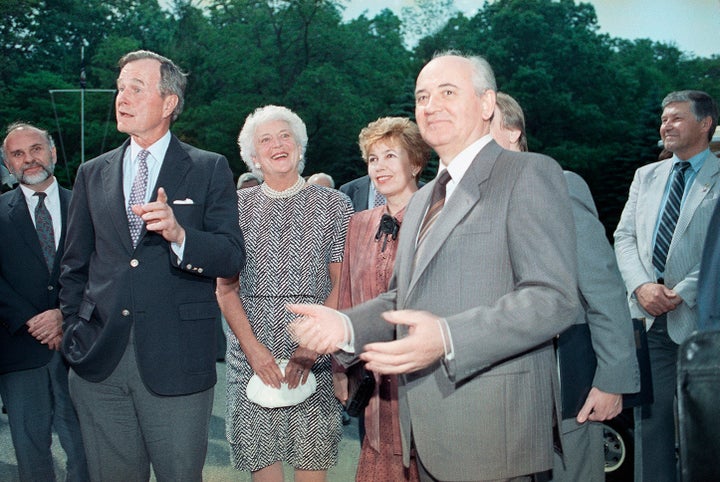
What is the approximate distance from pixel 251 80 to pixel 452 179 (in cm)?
5093

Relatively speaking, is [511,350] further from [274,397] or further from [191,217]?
[274,397]

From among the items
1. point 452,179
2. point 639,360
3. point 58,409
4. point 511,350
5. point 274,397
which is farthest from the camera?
point 58,409

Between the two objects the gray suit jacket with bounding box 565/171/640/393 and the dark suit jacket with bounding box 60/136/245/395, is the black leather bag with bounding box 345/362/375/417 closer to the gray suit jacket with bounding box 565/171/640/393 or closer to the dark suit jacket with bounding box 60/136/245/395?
the dark suit jacket with bounding box 60/136/245/395

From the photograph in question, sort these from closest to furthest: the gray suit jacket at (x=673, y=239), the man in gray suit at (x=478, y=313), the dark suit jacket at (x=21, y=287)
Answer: the man in gray suit at (x=478, y=313)
the gray suit jacket at (x=673, y=239)
the dark suit jacket at (x=21, y=287)

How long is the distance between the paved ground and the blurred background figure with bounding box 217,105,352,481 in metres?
1.31

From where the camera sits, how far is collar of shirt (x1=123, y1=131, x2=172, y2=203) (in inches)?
136

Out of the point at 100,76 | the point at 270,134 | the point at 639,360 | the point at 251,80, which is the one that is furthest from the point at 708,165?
the point at 100,76

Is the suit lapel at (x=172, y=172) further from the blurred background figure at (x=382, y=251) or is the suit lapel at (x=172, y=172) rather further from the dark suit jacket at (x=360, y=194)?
the dark suit jacket at (x=360, y=194)

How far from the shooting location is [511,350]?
2205 mm

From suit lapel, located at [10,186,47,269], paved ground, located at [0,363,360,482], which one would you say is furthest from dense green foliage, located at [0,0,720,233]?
suit lapel, located at [10,186,47,269]

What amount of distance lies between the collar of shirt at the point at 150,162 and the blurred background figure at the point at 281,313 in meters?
0.97

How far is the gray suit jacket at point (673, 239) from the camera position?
4445 millimetres

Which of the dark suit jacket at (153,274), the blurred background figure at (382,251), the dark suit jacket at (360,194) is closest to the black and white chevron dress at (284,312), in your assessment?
the blurred background figure at (382,251)

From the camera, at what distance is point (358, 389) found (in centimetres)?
370
